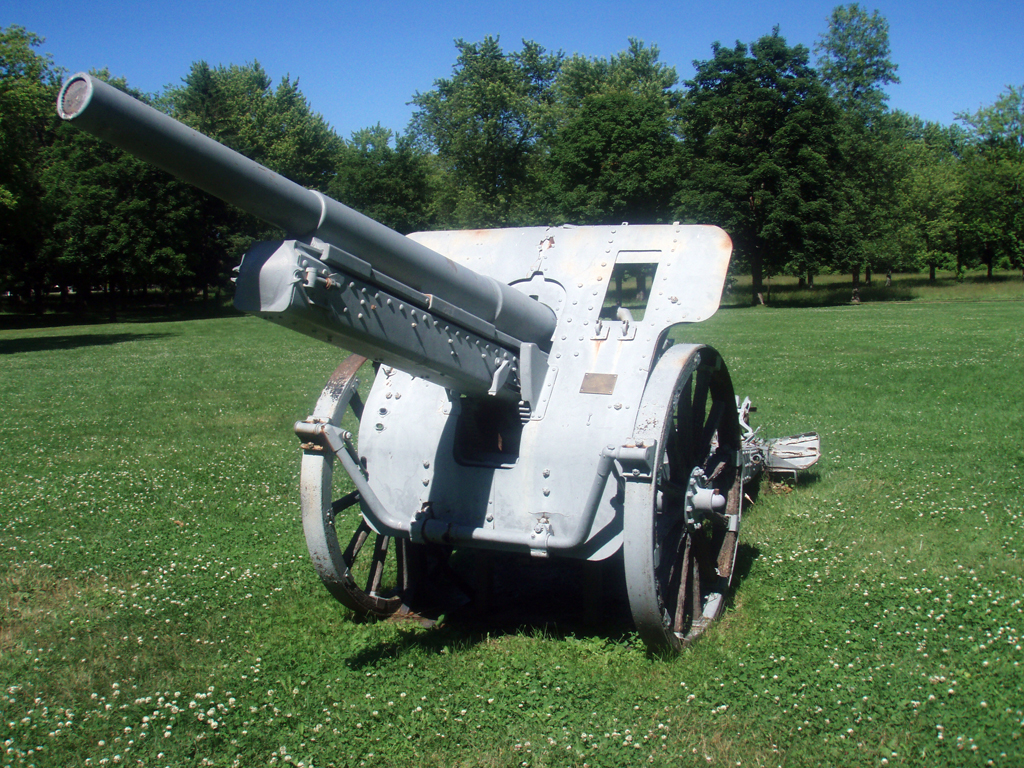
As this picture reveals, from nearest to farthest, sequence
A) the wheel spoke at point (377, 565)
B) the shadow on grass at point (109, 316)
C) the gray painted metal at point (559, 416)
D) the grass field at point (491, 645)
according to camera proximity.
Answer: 1. the grass field at point (491, 645)
2. the gray painted metal at point (559, 416)
3. the wheel spoke at point (377, 565)
4. the shadow on grass at point (109, 316)

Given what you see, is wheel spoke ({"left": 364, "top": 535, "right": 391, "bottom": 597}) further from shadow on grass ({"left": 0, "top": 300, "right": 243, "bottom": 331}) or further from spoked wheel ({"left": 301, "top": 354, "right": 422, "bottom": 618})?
shadow on grass ({"left": 0, "top": 300, "right": 243, "bottom": 331})

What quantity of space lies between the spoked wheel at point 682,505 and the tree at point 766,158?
3443cm

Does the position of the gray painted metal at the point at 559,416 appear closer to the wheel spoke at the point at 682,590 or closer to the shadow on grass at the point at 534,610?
the wheel spoke at the point at 682,590

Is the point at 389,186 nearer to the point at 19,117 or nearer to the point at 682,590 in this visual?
the point at 19,117

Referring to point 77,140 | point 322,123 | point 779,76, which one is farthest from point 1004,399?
point 322,123

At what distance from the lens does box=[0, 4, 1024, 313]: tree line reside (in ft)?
127

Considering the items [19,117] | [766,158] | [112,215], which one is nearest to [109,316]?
[112,215]

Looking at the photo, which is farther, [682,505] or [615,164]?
[615,164]

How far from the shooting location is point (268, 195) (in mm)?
3414

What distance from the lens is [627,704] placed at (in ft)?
14.0

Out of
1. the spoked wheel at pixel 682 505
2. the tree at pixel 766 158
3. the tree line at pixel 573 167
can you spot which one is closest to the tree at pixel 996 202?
the tree line at pixel 573 167

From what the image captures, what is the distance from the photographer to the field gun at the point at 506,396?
3609mm

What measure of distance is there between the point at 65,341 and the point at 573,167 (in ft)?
78.7

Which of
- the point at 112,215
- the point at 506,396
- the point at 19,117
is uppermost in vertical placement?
the point at 19,117
